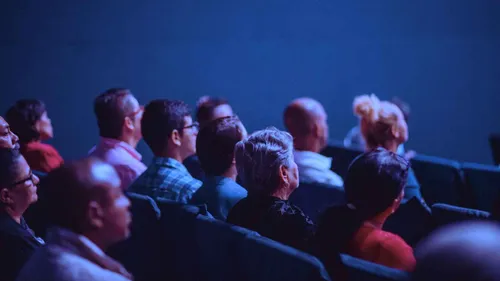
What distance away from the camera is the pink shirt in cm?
375

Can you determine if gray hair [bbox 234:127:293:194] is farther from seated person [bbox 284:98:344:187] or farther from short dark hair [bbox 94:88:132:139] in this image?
short dark hair [bbox 94:88:132:139]

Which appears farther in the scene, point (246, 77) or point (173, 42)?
point (246, 77)

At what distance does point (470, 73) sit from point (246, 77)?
3.23 meters

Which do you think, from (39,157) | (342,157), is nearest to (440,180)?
(342,157)

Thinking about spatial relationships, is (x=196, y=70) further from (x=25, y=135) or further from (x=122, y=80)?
(x=25, y=135)

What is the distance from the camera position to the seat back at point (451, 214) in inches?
108

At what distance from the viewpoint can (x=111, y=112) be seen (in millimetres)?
4020

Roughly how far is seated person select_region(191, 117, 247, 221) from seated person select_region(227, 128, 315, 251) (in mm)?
188

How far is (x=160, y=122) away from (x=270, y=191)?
1106mm

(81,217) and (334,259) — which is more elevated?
(81,217)

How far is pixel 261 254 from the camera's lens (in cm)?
211

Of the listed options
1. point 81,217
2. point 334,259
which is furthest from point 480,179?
point 81,217

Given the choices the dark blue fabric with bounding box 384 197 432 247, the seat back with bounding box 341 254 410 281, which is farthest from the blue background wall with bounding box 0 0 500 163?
the seat back with bounding box 341 254 410 281

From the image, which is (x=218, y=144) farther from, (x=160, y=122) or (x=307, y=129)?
(x=307, y=129)
